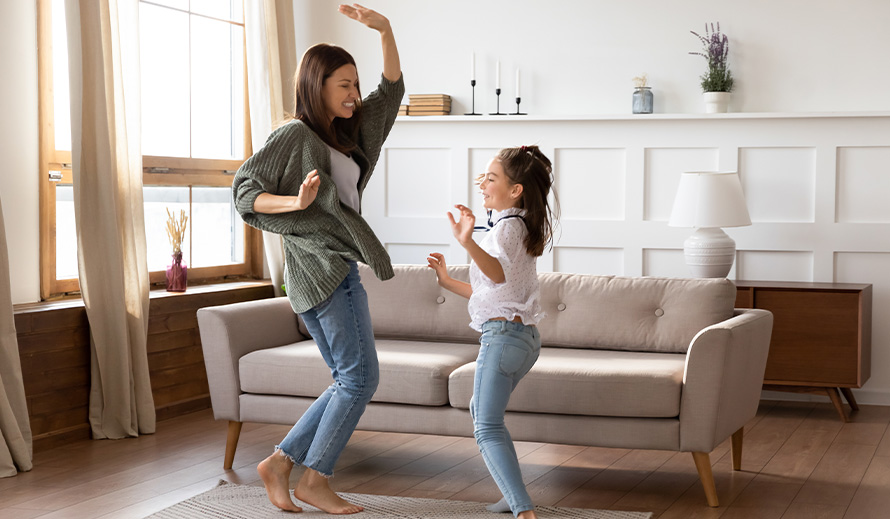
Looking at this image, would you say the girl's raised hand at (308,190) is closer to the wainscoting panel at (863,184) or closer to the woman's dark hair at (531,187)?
the woman's dark hair at (531,187)

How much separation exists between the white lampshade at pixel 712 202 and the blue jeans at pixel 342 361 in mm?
2226

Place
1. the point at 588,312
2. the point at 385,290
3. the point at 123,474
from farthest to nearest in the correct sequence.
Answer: the point at 385,290 → the point at 588,312 → the point at 123,474

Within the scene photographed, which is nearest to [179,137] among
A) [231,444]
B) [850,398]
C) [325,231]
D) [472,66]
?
[472,66]

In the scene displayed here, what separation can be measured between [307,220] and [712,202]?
2.40 m

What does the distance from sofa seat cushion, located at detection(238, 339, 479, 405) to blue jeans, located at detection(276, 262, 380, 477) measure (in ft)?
1.69

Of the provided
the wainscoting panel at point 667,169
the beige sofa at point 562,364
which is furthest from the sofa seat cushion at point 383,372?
the wainscoting panel at point 667,169

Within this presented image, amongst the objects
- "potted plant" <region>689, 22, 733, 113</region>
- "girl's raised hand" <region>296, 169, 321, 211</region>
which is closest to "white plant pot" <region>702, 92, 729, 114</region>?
"potted plant" <region>689, 22, 733, 113</region>

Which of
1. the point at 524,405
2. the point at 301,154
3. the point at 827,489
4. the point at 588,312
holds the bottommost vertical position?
the point at 827,489

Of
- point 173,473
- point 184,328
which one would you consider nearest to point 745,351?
point 173,473

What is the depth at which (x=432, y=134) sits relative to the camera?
552cm

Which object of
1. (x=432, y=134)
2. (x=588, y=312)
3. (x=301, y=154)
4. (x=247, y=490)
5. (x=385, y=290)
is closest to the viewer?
(x=301, y=154)

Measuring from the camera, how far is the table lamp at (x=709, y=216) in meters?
4.57

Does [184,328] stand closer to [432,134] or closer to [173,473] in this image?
[173,473]

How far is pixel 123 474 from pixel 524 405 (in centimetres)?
147
